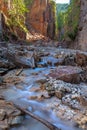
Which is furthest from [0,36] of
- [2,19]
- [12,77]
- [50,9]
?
[50,9]

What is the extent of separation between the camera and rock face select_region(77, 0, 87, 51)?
24297mm

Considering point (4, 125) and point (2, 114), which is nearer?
point (4, 125)

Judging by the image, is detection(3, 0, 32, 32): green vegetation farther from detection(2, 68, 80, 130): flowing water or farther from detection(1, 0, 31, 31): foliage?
detection(2, 68, 80, 130): flowing water

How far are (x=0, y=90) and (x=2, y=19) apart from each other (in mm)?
22769

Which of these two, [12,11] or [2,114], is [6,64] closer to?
[2,114]

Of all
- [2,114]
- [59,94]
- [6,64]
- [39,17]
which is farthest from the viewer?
[39,17]

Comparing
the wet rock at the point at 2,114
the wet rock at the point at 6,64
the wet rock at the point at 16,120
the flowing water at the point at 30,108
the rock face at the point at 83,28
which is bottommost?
the flowing water at the point at 30,108

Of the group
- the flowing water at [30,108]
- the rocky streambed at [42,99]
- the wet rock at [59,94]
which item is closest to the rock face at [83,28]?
the rocky streambed at [42,99]

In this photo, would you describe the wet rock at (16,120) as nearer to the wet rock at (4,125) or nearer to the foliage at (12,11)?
the wet rock at (4,125)

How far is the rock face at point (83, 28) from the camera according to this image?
79.7 ft

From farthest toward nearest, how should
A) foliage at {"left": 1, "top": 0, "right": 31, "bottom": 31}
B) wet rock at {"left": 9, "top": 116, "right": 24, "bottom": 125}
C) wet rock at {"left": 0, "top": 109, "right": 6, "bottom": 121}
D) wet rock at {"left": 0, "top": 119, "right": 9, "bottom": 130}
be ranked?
foliage at {"left": 1, "top": 0, "right": 31, "bottom": 31}, wet rock at {"left": 0, "top": 109, "right": 6, "bottom": 121}, wet rock at {"left": 9, "top": 116, "right": 24, "bottom": 125}, wet rock at {"left": 0, "top": 119, "right": 9, "bottom": 130}

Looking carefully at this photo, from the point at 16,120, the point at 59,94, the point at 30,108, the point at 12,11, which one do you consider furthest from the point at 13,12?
the point at 16,120

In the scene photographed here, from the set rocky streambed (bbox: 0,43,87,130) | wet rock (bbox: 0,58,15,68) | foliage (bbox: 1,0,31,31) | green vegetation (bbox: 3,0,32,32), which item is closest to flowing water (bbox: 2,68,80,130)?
rocky streambed (bbox: 0,43,87,130)

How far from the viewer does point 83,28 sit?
25.7 meters
